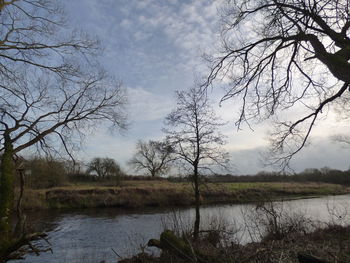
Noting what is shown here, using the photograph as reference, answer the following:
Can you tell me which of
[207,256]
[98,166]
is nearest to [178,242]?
[207,256]

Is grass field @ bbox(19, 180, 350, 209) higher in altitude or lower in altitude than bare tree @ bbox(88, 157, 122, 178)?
lower

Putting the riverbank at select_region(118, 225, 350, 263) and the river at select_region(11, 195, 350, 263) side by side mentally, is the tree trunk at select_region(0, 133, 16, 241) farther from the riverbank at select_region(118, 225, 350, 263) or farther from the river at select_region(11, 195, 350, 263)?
the riverbank at select_region(118, 225, 350, 263)

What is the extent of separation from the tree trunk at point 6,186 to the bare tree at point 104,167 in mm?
41434

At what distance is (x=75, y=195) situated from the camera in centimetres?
3184

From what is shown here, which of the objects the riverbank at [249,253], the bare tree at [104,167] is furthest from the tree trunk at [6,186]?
the bare tree at [104,167]

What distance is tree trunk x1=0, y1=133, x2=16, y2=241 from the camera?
9.08 meters

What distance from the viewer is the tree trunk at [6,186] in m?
9.08

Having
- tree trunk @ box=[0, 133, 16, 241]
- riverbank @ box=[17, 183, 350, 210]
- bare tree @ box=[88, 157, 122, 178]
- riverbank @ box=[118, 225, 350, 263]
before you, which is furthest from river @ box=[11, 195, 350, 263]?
bare tree @ box=[88, 157, 122, 178]

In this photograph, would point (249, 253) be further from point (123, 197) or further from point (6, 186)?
point (123, 197)

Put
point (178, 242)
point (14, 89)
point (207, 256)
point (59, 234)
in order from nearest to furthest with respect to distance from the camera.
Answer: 1. point (207, 256)
2. point (178, 242)
3. point (14, 89)
4. point (59, 234)

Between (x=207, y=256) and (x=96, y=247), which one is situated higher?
(x=207, y=256)

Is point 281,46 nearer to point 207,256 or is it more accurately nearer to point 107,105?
point 207,256

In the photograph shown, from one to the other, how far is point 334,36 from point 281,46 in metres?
1.33

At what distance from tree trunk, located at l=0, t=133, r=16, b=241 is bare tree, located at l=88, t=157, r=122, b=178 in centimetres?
4143
